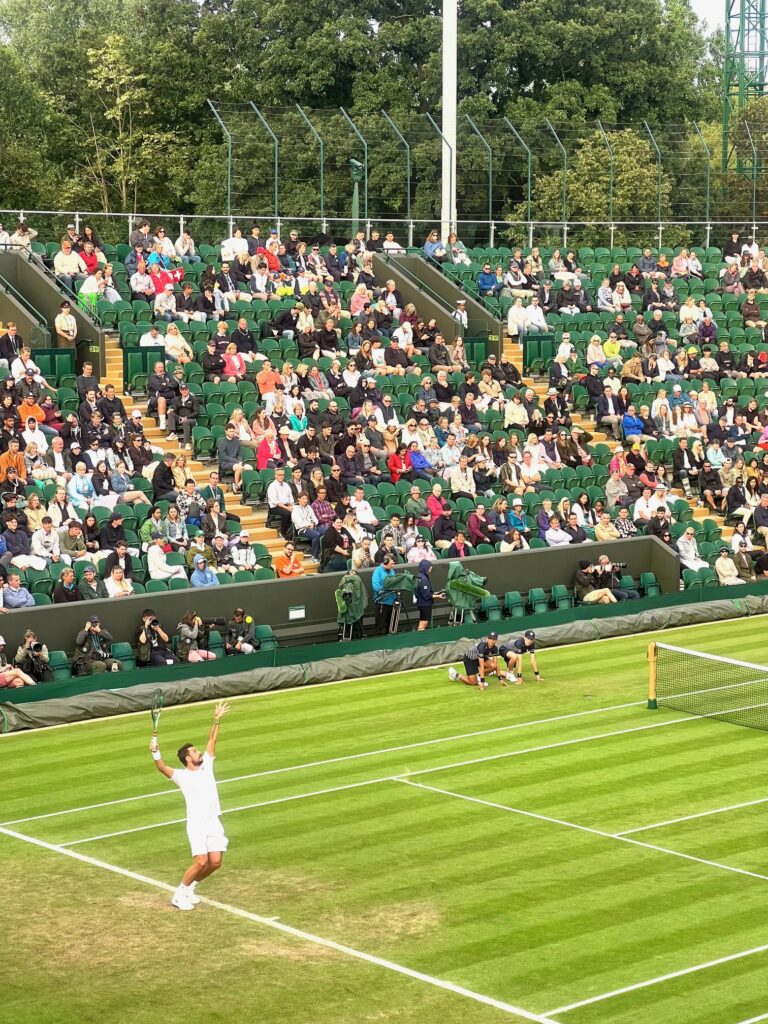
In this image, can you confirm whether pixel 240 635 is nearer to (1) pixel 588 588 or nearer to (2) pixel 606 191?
(1) pixel 588 588

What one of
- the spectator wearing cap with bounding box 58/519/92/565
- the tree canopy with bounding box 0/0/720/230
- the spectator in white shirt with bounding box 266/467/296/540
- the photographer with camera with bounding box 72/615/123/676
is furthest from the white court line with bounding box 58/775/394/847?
the tree canopy with bounding box 0/0/720/230

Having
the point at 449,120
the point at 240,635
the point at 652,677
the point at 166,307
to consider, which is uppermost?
the point at 449,120

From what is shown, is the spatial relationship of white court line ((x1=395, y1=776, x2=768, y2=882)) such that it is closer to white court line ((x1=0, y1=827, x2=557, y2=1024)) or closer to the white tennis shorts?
white court line ((x1=0, y1=827, x2=557, y2=1024))

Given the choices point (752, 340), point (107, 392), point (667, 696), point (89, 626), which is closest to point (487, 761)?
point (667, 696)

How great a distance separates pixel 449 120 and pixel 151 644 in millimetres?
22926

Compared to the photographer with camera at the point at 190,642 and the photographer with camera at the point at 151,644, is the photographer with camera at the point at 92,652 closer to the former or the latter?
the photographer with camera at the point at 151,644

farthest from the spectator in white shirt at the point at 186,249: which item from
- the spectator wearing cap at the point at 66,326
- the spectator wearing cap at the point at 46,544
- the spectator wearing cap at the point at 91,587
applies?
the spectator wearing cap at the point at 91,587

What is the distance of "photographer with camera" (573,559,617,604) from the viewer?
98.6 feet

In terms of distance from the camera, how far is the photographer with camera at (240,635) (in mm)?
25719

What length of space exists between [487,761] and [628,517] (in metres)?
11.8

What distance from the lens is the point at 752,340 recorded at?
4166cm

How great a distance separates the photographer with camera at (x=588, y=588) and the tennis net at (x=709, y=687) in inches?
144

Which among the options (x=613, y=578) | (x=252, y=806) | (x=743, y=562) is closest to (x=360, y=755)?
(x=252, y=806)

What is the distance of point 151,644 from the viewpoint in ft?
81.8
